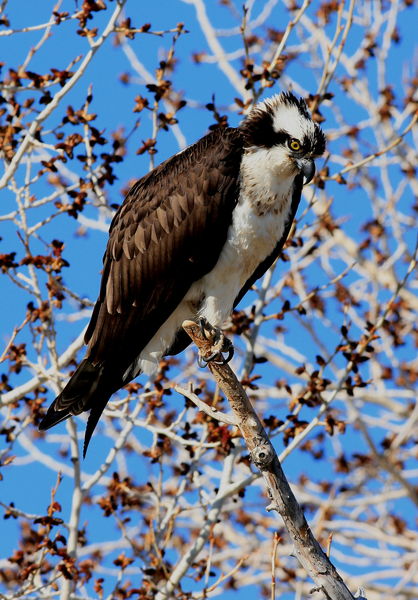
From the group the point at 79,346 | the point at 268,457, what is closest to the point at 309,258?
the point at 79,346

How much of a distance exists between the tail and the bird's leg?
2.06 ft

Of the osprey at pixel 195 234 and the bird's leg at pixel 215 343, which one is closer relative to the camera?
the bird's leg at pixel 215 343

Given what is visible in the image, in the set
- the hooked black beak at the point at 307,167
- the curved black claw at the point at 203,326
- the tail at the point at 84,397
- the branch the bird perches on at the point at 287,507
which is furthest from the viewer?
the tail at the point at 84,397

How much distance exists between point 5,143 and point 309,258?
3.59 metres

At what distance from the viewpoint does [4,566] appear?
8195 mm

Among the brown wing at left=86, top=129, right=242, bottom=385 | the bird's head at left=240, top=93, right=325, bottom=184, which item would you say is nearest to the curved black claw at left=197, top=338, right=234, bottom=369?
the brown wing at left=86, top=129, right=242, bottom=385

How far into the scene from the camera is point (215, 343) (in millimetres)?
5445

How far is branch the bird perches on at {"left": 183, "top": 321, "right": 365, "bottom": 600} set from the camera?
4414 mm

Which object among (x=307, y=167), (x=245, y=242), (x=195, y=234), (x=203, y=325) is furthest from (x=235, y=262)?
(x=307, y=167)

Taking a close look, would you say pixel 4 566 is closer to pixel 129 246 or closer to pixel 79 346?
pixel 79 346

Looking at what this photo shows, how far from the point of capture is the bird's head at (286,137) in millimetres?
5621

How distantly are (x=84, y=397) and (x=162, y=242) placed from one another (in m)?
1.00

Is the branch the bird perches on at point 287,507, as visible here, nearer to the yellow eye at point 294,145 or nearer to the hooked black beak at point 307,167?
the hooked black beak at point 307,167

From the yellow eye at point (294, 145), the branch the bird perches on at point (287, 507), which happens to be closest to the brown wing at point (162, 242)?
the yellow eye at point (294, 145)
